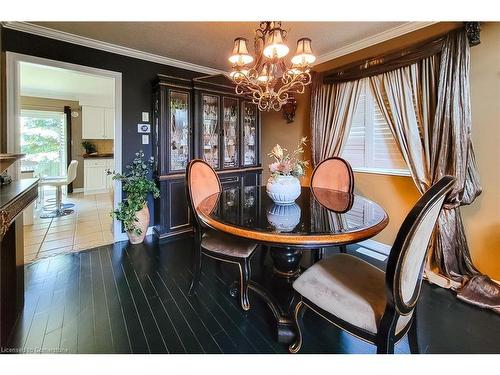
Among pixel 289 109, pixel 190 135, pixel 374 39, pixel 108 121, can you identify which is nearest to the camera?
pixel 374 39

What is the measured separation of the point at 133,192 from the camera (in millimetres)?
3020

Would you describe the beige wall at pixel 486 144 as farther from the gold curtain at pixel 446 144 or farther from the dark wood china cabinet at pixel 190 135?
the dark wood china cabinet at pixel 190 135

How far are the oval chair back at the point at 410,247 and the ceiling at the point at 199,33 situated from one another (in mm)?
2172

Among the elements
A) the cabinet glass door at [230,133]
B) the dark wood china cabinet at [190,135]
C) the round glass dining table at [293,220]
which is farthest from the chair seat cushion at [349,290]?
the cabinet glass door at [230,133]

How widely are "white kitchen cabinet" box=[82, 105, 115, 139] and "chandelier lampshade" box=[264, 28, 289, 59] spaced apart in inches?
223

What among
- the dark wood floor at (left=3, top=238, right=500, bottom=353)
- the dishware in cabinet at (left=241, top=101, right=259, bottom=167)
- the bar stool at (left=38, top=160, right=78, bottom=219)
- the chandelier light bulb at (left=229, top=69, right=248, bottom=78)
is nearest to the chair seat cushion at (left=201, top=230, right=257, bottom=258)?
the dark wood floor at (left=3, top=238, right=500, bottom=353)

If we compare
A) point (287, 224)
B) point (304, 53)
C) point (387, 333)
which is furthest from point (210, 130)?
point (387, 333)

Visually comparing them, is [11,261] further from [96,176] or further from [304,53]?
[96,176]

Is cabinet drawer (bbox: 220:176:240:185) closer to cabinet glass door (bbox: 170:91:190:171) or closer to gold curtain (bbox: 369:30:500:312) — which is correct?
cabinet glass door (bbox: 170:91:190:171)

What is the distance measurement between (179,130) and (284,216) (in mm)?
2287

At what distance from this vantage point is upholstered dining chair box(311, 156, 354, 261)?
2.45 m
